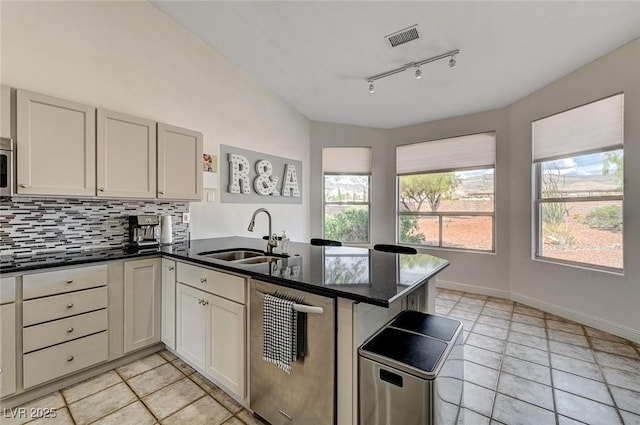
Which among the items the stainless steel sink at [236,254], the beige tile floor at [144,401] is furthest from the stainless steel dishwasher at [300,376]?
the stainless steel sink at [236,254]

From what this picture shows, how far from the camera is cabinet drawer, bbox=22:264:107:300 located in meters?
1.78

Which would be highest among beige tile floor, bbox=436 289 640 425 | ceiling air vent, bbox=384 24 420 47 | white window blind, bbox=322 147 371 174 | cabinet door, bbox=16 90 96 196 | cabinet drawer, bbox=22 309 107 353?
ceiling air vent, bbox=384 24 420 47

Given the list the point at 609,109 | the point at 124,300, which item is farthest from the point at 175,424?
the point at 609,109

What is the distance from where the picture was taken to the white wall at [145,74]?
6.97 feet

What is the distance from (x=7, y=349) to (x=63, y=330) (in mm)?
262

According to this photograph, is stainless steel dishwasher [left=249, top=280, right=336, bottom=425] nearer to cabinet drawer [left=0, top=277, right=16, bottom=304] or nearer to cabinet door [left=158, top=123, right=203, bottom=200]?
cabinet drawer [left=0, top=277, right=16, bottom=304]

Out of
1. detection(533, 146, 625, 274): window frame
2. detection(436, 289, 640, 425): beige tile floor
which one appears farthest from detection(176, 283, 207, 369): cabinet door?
detection(533, 146, 625, 274): window frame

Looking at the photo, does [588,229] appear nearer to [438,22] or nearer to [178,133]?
[438,22]

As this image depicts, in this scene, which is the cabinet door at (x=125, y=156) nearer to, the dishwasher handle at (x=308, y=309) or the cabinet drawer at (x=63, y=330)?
the cabinet drawer at (x=63, y=330)

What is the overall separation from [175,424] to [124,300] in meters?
1.07

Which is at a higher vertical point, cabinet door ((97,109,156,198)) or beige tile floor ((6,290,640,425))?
cabinet door ((97,109,156,198))

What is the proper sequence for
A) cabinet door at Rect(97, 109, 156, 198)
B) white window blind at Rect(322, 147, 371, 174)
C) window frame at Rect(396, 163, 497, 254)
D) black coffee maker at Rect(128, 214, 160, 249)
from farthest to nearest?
white window blind at Rect(322, 147, 371, 174) < window frame at Rect(396, 163, 497, 254) < black coffee maker at Rect(128, 214, 160, 249) < cabinet door at Rect(97, 109, 156, 198)


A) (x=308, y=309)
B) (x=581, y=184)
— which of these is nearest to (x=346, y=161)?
(x=581, y=184)

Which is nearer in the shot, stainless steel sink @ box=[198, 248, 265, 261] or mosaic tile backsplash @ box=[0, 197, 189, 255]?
mosaic tile backsplash @ box=[0, 197, 189, 255]
